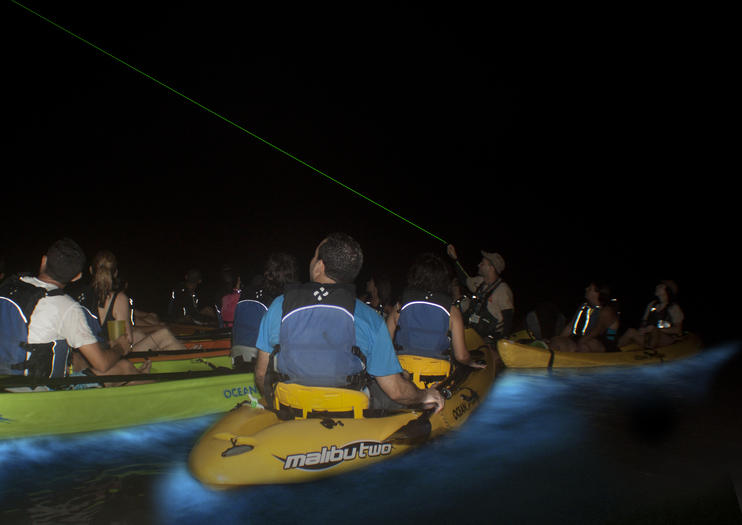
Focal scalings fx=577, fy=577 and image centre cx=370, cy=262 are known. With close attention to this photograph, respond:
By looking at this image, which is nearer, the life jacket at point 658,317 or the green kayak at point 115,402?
the green kayak at point 115,402

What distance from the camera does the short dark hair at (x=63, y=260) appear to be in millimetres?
3920

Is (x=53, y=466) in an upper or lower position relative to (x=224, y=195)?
lower

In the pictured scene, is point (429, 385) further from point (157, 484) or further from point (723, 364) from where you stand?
point (723, 364)

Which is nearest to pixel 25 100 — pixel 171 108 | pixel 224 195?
pixel 171 108

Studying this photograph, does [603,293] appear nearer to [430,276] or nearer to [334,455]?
[430,276]

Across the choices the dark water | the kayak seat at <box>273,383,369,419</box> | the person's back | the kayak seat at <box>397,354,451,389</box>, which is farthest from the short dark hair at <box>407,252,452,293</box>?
the person's back

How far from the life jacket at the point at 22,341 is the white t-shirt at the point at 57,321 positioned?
0.03 metres

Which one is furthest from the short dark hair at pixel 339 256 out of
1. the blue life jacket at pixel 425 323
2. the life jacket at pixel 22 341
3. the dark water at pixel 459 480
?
the life jacket at pixel 22 341

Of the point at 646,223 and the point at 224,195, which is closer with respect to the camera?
the point at 224,195

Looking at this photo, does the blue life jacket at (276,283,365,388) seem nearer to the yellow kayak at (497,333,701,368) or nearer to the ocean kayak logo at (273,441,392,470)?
the ocean kayak logo at (273,441,392,470)

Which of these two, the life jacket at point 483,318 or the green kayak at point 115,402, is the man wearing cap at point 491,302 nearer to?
the life jacket at point 483,318

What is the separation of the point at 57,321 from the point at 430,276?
2.75 m

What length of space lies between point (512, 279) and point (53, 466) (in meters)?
26.6

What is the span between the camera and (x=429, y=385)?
479 cm
